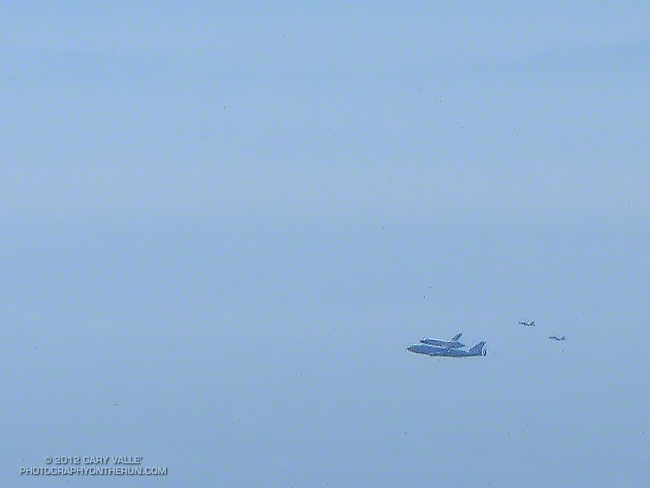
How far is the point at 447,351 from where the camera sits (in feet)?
136

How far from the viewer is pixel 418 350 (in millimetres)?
40125

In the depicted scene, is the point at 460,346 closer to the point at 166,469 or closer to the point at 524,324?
the point at 524,324

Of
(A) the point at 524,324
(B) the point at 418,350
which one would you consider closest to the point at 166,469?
(B) the point at 418,350

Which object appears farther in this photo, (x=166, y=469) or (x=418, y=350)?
(x=418, y=350)

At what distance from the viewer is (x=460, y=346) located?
41281mm

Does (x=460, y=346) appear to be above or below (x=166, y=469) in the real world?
above

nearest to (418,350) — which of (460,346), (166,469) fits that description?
(460,346)

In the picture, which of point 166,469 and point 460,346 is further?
point 460,346

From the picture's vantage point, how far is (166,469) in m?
30.9

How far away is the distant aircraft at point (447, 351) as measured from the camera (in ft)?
132

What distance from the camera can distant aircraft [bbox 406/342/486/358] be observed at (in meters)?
40.1

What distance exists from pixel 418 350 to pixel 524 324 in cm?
350

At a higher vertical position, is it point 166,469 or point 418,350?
point 418,350

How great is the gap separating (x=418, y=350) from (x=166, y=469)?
11.3 m
